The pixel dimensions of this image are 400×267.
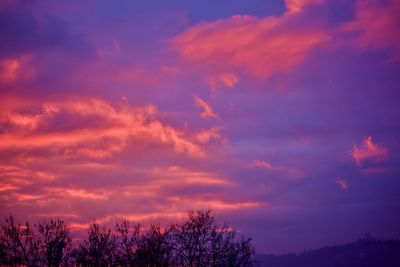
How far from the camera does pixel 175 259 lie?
45062mm

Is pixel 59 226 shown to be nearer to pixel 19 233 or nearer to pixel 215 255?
pixel 19 233

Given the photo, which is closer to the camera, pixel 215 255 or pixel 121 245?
pixel 121 245

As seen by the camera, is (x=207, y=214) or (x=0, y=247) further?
(x=207, y=214)

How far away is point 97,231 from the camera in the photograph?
44.1 metres

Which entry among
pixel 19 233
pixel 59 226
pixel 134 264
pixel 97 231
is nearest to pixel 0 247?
pixel 19 233

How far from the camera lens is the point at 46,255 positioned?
4241 centimetres

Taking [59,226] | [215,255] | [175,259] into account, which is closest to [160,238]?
[175,259]

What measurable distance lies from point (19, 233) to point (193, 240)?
16.8 metres

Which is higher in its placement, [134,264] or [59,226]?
[59,226]

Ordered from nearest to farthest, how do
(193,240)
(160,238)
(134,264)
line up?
(134,264)
(160,238)
(193,240)

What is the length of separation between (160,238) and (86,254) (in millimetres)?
6883

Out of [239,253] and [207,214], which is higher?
[207,214]

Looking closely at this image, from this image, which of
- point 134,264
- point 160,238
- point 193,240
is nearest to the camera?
point 134,264

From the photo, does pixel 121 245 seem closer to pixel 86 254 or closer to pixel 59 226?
pixel 86 254
